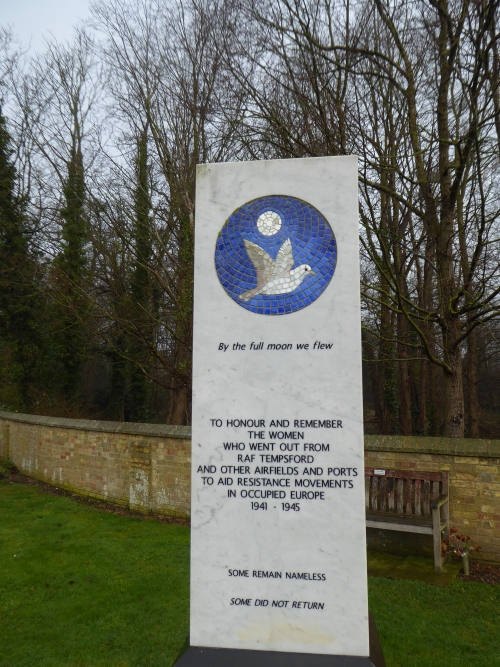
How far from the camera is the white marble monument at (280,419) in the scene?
9.47 ft

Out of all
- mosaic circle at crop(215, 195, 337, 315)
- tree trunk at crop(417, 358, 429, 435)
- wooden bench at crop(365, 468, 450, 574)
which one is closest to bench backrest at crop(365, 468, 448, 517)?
wooden bench at crop(365, 468, 450, 574)

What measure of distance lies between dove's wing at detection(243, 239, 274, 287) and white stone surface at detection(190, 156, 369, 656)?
22 cm

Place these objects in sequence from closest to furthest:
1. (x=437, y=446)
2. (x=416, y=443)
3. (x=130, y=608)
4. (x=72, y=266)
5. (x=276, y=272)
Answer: (x=276, y=272) < (x=130, y=608) < (x=437, y=446) < (x=416, y=443) < (x=72, y=266)

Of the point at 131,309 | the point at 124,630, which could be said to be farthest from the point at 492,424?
the point at 124,630

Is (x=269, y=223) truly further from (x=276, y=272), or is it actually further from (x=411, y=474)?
(x=411, y=474)

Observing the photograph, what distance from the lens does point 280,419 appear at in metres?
2.99

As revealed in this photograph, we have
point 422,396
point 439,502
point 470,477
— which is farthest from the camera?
point 422,396

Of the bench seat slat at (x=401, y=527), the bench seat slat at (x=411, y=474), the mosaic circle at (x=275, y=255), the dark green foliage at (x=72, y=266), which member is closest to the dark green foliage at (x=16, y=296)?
the dark green foliage at (x=72, y=266)

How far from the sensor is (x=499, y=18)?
7.25 metres

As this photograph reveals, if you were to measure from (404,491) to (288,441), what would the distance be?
4.41 meters

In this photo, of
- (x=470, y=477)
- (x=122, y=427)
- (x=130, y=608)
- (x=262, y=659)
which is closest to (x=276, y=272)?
(x=262, y=659)

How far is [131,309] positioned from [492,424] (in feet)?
63.0

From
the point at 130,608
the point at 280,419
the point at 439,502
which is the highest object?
the point at 280,419

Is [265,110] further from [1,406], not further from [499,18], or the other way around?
[1,406]
